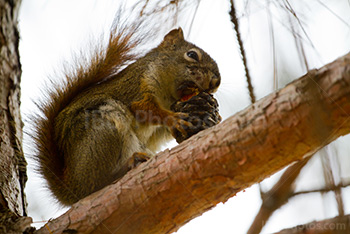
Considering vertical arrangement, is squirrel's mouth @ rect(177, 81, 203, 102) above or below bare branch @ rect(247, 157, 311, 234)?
above

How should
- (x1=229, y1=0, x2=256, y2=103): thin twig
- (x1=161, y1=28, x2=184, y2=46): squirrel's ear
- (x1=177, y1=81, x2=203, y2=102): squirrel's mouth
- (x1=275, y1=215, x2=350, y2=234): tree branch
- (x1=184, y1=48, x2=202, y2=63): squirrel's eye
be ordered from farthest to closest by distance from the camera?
(x1=161, y1=28, x2=184, y2=46): squirrel's ear → (x1=184, y1=48, x2=202, y2=63): squirrel's eye → (x1=177, y1=81, x2=203, y2=102): squirrel's mouth → (x1=229, y1=0, x2=256, y2=103): thin twig → (x1=275, y1=215, x2=350, y2=234): tree branch

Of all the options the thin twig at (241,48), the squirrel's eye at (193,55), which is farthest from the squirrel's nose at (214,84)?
the thin twig at (241,48)

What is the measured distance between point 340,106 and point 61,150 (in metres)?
1.28

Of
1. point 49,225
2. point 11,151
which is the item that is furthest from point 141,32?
point 49,225

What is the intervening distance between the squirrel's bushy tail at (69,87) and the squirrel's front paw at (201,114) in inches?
16.7

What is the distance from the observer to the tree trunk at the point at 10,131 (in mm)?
1309

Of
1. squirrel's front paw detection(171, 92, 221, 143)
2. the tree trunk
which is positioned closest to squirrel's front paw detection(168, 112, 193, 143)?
squirrel's front paw detection(171, 92, 221, 143)

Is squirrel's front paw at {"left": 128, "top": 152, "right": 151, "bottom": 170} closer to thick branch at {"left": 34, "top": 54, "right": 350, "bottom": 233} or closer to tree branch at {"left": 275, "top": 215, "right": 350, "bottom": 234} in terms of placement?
thick branch at {"left": 34, "top": 54, "right": 350, "bottom": 233}

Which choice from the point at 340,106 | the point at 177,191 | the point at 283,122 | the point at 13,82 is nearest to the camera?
the point at 340,106

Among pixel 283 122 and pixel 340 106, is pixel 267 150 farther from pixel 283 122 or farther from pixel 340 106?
pixel 340 106

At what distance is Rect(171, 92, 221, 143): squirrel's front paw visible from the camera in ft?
5.15

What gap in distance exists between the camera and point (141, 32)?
1711mm

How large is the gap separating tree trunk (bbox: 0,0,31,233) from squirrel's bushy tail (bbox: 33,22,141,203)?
115mm

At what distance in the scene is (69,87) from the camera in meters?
1.92
